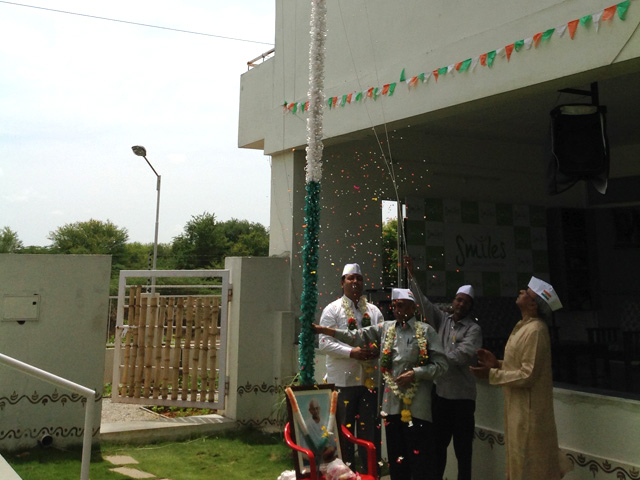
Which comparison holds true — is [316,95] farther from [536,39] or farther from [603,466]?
[603,466]

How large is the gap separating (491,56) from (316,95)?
5.13ft

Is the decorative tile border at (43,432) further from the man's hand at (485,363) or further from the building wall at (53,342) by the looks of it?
the man's hand at (485,363)

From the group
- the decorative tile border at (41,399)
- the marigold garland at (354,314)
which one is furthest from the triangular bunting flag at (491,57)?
the decorative tile border at (41,399)

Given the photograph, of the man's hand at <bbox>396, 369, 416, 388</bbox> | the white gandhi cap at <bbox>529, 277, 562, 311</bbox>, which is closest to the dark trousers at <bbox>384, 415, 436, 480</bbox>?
the man's hand at <bbox>396, 369, 416, 388</bbox>

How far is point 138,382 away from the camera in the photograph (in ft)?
23.1

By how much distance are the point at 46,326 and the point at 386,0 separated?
4670 mm

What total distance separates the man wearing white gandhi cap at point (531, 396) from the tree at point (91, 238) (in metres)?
51.3

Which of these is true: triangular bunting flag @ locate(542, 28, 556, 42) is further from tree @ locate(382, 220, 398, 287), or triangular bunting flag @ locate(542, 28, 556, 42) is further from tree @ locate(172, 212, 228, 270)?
tree @ locate(172, 212, 228, 270)

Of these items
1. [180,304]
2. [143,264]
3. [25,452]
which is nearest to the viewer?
[25,452]

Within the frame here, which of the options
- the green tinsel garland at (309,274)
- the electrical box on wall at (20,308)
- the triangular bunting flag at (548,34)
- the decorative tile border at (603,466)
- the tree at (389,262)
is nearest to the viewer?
the decorative tile border at (603,466)

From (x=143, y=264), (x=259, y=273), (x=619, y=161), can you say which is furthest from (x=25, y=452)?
(x=143, y=264)

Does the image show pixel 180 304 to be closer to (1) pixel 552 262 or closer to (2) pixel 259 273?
(2) pixel 259 273

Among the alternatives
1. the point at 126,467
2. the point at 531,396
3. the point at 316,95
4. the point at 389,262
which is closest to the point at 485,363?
the point at 531,396

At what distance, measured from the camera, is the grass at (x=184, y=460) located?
5.23 metres
